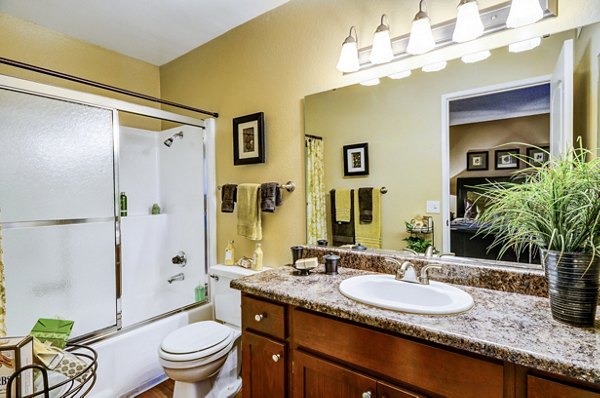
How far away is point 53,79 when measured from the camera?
87.7 inches

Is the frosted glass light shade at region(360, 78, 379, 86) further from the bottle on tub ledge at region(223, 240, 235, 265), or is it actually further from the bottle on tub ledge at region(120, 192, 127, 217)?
the bottle on tub ledge at region(120, 192, 127, 217)

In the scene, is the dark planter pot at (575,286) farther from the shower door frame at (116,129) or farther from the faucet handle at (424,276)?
the shower door frame at (116,129)

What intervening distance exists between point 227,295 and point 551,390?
177 cm

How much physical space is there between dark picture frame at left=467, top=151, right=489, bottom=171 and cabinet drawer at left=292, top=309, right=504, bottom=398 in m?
0.79

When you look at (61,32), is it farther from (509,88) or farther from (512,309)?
(512,309)

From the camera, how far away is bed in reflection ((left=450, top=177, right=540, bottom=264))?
1.25 meters

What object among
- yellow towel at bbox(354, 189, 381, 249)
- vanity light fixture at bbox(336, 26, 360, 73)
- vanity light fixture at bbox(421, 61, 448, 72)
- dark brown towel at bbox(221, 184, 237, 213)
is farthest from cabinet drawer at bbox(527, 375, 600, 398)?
dark brown towel at bbox(221, 184, 237, 213)

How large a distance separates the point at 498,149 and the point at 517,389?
0.88 meters

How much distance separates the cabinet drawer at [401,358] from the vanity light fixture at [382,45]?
4.14 feet

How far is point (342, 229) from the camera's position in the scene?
66.4 inches

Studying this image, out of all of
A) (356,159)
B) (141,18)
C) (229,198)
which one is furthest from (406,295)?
(141,18)

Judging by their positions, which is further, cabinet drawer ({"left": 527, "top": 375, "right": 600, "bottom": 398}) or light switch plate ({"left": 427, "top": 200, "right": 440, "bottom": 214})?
light switch plate ({"left": 427, "top": 200, "right": 440, "bottom": 214})

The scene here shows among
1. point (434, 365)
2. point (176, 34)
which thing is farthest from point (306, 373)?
point (176, 34)

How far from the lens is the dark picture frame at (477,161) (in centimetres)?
125
